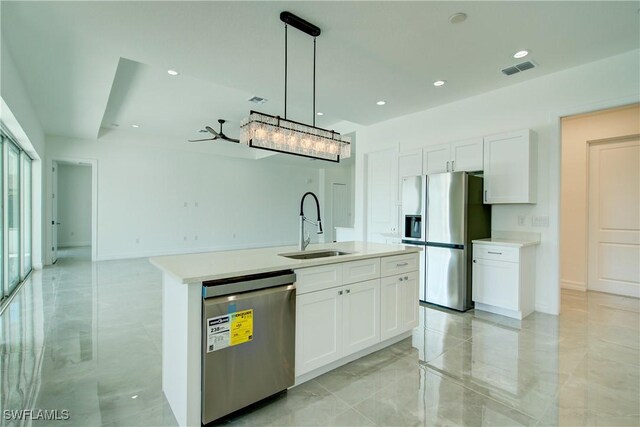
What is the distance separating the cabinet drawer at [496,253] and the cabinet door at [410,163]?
1508mm

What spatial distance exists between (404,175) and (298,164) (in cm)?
554

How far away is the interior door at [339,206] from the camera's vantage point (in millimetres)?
10750

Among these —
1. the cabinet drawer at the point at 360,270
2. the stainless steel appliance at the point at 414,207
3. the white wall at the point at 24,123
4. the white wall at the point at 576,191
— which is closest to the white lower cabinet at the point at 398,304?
the cabinet drawer at the point at 360,270

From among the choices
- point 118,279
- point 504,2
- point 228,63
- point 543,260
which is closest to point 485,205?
point 543,260

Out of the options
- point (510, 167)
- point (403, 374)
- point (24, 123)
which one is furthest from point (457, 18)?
point (24, 123)

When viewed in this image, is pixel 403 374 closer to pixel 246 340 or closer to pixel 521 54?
pixel 246 340

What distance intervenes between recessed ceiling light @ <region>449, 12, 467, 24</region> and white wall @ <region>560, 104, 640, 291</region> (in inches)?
133

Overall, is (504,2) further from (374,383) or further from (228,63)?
(374,383)

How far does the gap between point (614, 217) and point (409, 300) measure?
4.03 metres

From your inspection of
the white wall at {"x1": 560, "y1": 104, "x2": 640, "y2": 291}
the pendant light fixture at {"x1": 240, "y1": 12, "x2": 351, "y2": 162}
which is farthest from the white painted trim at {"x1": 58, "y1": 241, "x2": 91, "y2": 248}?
the white wall at {"x1": 560, "y1": 104, "x2": 640, "y2": 291}

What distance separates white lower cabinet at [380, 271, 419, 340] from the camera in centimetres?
259

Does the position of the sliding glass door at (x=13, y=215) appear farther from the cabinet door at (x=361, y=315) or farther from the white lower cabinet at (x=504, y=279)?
the white lower cabinet at (x=504, y=279)

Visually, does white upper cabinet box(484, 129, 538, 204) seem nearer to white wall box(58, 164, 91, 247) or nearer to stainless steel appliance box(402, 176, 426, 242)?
stainless steel appliance box(402, 176, 426, 242)

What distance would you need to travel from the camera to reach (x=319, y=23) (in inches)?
101
